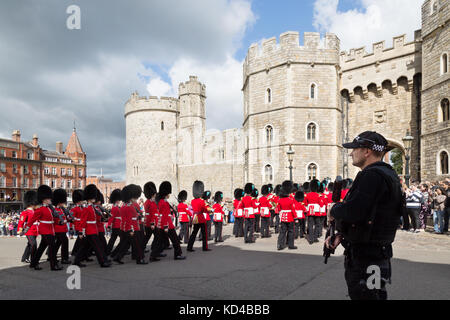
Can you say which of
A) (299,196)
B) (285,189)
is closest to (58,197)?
(285,189)

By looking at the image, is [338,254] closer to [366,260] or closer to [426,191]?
[366,260]

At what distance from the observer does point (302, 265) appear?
6512mm

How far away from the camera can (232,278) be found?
562 centimetres

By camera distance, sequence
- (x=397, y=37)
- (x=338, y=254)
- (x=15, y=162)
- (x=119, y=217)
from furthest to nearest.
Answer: (x=15, y=162), (x=397, y=37), (x=119, y=217), (x=338, y=254)

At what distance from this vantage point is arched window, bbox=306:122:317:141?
22094 mm

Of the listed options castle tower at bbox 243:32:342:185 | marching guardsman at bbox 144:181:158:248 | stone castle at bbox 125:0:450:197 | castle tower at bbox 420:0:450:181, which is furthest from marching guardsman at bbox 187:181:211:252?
castle tower at bbox 420:0:450:181

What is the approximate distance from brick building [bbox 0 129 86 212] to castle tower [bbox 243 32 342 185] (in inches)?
1379

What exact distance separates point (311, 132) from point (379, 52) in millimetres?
6560

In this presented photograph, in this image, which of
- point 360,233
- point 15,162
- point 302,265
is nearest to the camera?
point 360,233

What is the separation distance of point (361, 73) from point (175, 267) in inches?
786

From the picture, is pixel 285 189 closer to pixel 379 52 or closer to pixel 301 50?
pixel 301 50

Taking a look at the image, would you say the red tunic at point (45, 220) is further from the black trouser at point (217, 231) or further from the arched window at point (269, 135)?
the arched window at point (269, 135)

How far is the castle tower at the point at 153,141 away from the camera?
3725 cm
